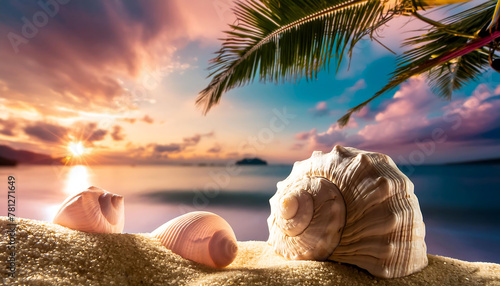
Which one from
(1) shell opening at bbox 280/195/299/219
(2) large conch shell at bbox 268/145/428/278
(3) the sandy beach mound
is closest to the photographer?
(3) the sandy beach mound

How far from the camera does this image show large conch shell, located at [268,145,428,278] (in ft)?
3.92

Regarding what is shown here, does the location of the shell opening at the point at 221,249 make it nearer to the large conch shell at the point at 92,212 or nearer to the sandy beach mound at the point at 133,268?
the sandy beach mound at the point at 133,268

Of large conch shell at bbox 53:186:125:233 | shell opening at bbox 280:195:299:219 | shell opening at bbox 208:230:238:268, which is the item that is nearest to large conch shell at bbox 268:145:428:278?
shell opening at bbox 280:195:299:219

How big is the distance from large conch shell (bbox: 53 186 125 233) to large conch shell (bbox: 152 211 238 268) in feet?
0.73

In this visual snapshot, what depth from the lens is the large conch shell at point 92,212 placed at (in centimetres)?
126

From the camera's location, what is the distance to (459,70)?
83.0 inches

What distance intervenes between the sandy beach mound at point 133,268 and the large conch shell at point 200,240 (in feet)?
0.16

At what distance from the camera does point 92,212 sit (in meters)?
1.29

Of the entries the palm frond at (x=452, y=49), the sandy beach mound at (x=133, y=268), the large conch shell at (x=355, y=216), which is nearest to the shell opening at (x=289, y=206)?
the large conch shell at (x=355, y=216)

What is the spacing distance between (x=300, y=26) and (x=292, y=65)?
204 mm

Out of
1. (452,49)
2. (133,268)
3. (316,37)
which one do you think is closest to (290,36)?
(316,37)

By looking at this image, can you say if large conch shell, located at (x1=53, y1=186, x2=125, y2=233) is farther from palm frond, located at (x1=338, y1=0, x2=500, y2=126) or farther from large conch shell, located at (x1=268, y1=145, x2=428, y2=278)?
palm frond, located at (x1=338, y1=0, x2=500, y2=126)

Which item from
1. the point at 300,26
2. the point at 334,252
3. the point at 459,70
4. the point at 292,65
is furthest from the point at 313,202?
the point at 459,70

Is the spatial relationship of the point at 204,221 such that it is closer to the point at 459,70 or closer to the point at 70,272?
the point at 70,272
